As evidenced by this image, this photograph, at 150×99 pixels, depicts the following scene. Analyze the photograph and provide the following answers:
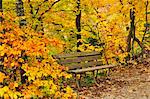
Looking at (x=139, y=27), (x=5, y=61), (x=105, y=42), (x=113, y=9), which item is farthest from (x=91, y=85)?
(x=139, y=27)

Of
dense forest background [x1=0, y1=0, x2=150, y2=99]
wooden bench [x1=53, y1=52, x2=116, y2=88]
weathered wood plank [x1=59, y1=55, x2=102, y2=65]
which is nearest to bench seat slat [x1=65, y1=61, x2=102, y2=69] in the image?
wooden bench [x1=53, y1=52, x2=116, y2=88]

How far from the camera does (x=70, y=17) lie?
12.3 m

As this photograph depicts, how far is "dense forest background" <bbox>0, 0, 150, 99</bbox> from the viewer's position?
5.68m

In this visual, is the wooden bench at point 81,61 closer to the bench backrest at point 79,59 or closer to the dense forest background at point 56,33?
the bench backrest at point 79,59

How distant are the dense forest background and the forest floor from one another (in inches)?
25.1

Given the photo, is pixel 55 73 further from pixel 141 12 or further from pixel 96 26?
pixel 141 12

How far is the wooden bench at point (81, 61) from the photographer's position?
29.5ft

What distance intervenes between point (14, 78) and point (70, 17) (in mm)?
6372

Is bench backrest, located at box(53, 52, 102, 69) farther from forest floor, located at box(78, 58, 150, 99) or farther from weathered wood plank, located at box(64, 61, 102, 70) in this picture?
forest floor, located at box(78, 58, 150, 99)

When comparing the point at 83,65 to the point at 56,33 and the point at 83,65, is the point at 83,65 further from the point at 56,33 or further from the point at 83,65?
the point at 56,33

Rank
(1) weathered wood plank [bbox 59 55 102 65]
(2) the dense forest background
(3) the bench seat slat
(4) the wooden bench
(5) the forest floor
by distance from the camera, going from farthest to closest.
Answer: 1. (3) the bench seat slat
2. (1) weathered wood plank [bbox 59 55 102 65]
3. (4) the wooden bench
4. (5) the forest floor
5. (2) the dense forest background

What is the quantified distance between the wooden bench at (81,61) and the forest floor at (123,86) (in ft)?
1.53

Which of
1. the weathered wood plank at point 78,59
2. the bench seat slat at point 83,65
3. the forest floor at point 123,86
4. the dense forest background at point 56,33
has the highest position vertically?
the dense forest background at point 56,33

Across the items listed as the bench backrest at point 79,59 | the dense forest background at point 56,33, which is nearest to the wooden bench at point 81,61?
the bench backrest at point 79,59
